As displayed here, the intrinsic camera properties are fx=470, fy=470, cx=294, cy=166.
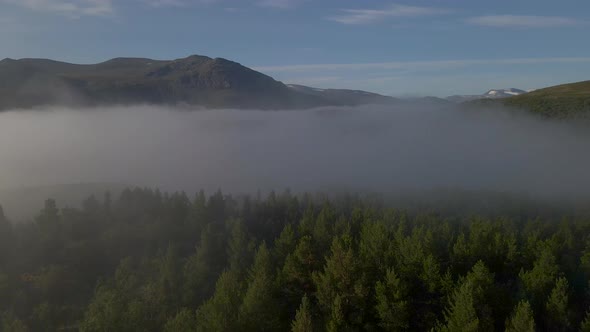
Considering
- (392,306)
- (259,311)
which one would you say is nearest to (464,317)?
(392,306)

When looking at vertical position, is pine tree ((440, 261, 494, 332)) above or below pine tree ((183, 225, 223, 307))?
above

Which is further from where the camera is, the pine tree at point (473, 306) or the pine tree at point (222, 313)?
the pine tree at point (222, 313)

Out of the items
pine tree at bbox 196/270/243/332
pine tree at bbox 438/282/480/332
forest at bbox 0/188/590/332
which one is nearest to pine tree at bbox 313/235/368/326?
forest at bbox 0/188/590/332

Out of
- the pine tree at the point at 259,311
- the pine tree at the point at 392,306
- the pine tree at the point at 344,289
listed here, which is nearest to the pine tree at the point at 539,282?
the pine tree at the point at 392,306

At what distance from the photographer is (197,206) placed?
141m

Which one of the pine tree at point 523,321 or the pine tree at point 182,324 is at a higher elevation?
the pine tree at point 523,321

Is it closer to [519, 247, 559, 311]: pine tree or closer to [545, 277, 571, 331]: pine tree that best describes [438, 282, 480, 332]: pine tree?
[545, 277, 571, 331]: pine tree

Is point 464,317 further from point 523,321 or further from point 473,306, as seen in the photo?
point 523,321

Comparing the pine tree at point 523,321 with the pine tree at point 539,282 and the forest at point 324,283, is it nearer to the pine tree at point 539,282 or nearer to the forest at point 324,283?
the forest at point 324,283

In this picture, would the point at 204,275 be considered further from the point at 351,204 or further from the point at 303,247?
the point at 351,204

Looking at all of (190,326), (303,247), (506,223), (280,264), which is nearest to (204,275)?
(280,264)

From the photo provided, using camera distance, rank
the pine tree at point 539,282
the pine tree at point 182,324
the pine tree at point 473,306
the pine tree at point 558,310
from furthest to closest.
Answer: the pine tree at point 539,282 < the pine tree at point 182,324 < the pine tree at point 558,310 < the pine tree at point 473,306

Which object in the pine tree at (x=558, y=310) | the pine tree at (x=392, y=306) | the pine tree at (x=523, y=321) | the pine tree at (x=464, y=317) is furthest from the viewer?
the pine tree at (x=558, y=310)

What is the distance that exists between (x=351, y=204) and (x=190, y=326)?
114 meters
